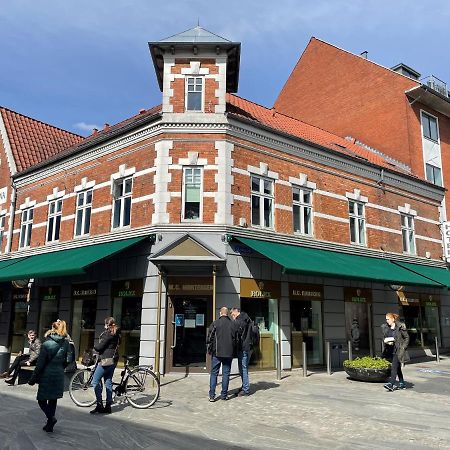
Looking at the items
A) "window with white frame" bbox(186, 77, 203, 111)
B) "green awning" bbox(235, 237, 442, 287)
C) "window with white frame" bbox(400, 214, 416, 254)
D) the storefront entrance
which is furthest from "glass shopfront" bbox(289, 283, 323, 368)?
"window with white frame" bbox(186, 77, 203, 111)

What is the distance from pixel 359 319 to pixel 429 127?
12984 millimetres

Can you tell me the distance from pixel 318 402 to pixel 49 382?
17.9 ft

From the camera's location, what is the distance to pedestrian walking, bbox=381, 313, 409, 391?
1062cm

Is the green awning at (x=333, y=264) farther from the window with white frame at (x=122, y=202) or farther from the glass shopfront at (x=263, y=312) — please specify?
the window with white frame at (x=122, y=202)

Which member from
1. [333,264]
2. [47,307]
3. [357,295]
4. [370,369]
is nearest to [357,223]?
[357,295]

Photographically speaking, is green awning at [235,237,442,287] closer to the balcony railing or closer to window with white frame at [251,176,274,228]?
window with white frame at [251,176,274,228]

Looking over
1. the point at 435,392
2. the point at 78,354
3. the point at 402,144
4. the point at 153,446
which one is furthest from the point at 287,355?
the point at 402,144

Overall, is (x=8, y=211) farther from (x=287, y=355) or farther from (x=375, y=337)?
(x=375, y=337)

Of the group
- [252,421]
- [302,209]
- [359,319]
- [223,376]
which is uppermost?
[302,209]

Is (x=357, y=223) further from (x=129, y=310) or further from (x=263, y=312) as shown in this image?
(x=129, y=310)

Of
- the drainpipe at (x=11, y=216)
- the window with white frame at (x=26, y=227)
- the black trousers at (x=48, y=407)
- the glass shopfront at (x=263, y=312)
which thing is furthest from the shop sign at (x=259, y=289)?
the drainpipe at (x=11, y=216)

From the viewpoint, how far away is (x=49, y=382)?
664 centimetres

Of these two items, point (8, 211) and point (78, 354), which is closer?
point (78, 354)

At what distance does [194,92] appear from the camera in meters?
14.4
